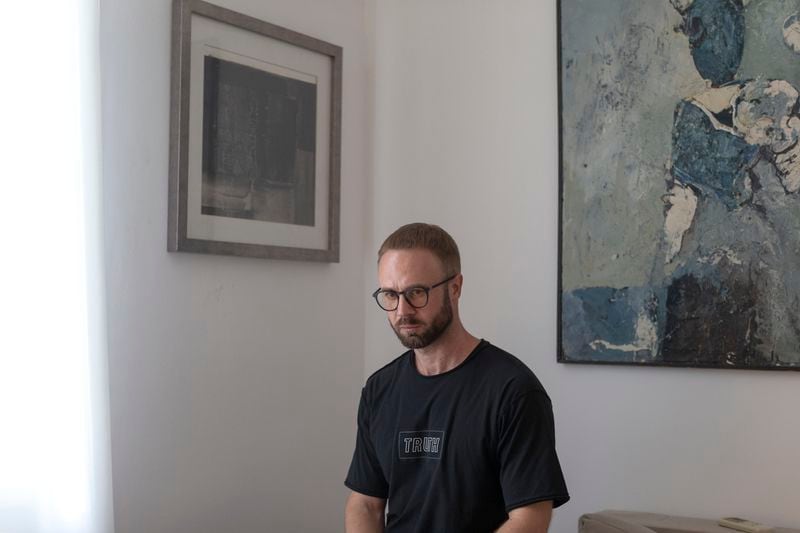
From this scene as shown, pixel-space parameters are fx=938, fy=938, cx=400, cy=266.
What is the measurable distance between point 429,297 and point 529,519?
1.71ft

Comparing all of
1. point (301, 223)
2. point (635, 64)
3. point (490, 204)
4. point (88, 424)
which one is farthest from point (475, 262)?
point (88, 424)

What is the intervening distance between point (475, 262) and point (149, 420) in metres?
1.10

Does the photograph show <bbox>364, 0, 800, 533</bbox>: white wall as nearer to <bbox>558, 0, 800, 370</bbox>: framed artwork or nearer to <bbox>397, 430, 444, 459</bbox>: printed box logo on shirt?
<bbox>558, 0, 800, 370</bbox>: framed artwork

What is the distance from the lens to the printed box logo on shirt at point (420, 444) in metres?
2.09

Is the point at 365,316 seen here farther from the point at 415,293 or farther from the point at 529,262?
the point at 415,293

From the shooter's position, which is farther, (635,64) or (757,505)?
(635,64)

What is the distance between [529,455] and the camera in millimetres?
1937

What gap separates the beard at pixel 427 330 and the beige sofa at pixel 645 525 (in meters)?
0.63

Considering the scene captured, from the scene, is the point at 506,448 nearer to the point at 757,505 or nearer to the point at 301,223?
the point at 757,505

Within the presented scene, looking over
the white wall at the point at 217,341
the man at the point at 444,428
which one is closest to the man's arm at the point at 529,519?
the man at the point at 444,428

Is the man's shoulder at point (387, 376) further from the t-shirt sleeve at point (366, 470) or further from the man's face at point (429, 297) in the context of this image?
the man's face at point (429, 297)

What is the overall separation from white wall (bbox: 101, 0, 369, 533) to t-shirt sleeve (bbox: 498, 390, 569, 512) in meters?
1.01

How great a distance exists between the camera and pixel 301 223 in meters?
2.93

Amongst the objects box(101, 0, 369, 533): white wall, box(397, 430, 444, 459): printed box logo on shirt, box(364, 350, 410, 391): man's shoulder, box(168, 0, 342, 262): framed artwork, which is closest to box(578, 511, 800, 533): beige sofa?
box(397, 430, 444, 459): printed box logo on shirt
